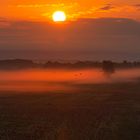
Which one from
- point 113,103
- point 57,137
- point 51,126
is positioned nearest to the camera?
point 57,137

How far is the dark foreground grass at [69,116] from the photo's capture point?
2234cm

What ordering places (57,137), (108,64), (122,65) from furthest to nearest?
(122,65), (108,64), (57,137)

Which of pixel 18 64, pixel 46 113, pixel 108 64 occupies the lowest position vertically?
pixel 46 113

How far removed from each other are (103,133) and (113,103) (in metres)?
12.3

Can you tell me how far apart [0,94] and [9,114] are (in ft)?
42.7

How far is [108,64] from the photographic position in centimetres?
8888

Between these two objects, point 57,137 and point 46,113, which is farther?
point 46,113

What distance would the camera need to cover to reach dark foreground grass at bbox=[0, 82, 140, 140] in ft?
73.3

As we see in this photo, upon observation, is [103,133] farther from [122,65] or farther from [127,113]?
[122,65]

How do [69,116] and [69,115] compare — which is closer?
[69,116]

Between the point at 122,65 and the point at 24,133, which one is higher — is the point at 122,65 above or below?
above

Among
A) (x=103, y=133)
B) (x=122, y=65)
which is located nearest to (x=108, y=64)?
(x=122, y=65)

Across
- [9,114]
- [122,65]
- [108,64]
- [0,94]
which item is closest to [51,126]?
[9,114]

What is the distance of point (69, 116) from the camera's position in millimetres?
27562
